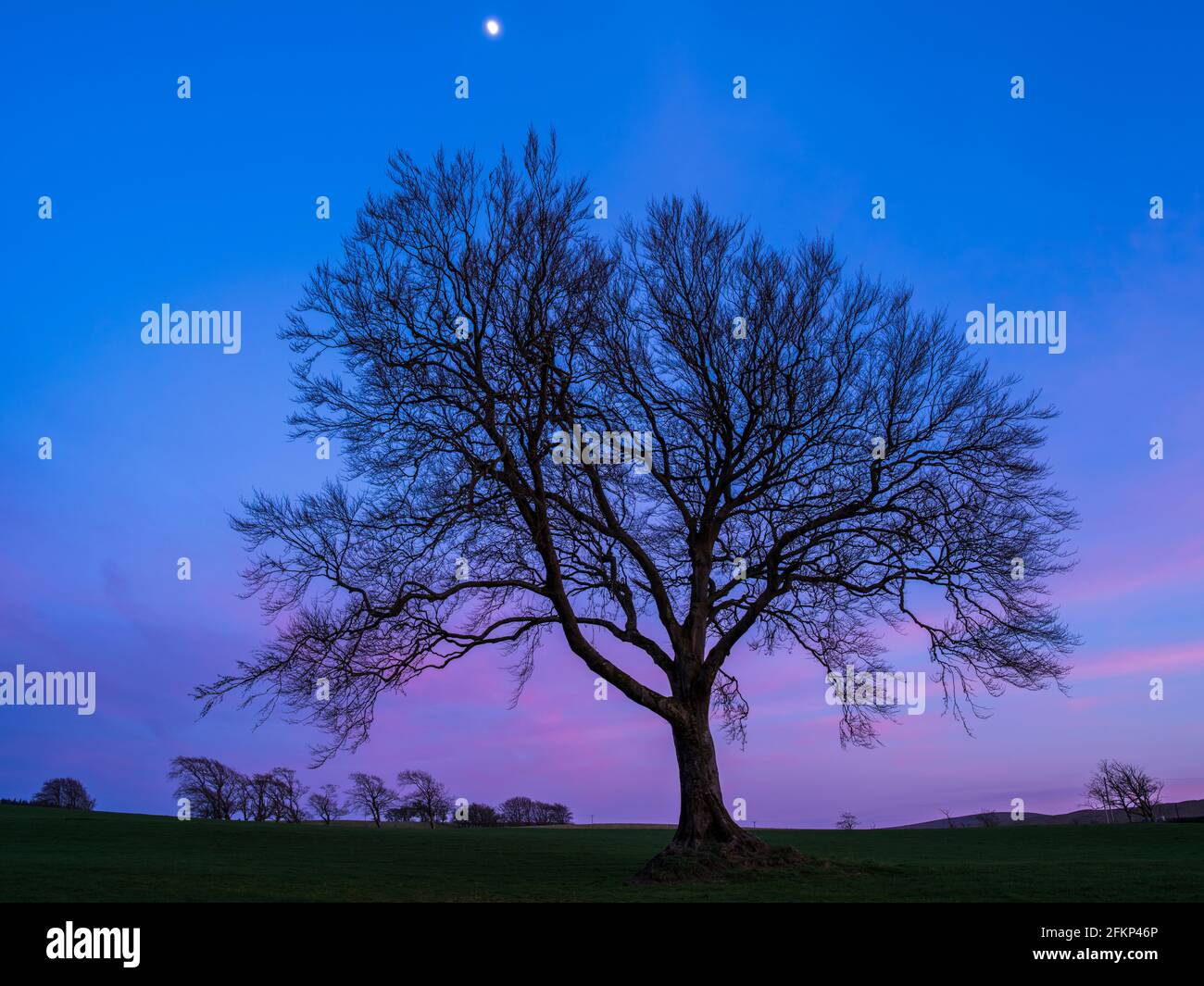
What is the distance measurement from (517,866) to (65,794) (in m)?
74.9

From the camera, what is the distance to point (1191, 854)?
97.3 feet

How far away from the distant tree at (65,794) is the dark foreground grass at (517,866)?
4268 centimetres

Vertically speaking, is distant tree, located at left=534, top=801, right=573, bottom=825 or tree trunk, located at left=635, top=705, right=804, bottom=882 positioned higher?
tree trunk, located at left=635, top=705, right=804, bottom=882

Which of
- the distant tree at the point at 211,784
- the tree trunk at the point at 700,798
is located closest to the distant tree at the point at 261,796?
the distant tree at the point at 211,784

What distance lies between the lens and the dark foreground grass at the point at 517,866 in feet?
59.1

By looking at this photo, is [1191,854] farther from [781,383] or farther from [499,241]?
[499,241]

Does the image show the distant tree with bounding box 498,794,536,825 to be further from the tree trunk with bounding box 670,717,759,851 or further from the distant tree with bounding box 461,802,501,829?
the tree trunk with bounding box 670,717,759,851

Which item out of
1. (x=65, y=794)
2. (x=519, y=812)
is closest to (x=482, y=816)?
(x=519, y=812)

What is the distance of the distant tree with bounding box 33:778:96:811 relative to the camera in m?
85.1

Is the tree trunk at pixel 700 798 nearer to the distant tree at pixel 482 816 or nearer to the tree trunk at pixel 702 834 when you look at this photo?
the tree trunk at pixel 702 834

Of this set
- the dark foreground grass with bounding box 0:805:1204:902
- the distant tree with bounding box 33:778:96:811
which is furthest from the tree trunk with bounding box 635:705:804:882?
the distant tree with bounding box 33:778:96:811

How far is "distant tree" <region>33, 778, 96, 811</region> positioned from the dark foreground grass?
42.7 m

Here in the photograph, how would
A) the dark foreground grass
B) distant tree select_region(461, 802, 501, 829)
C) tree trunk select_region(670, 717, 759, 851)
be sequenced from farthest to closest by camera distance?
distant tree select_region(461, 802, 501, 829), tree trunk select_region(670, 717, 759, 851), the dark foreground grass
